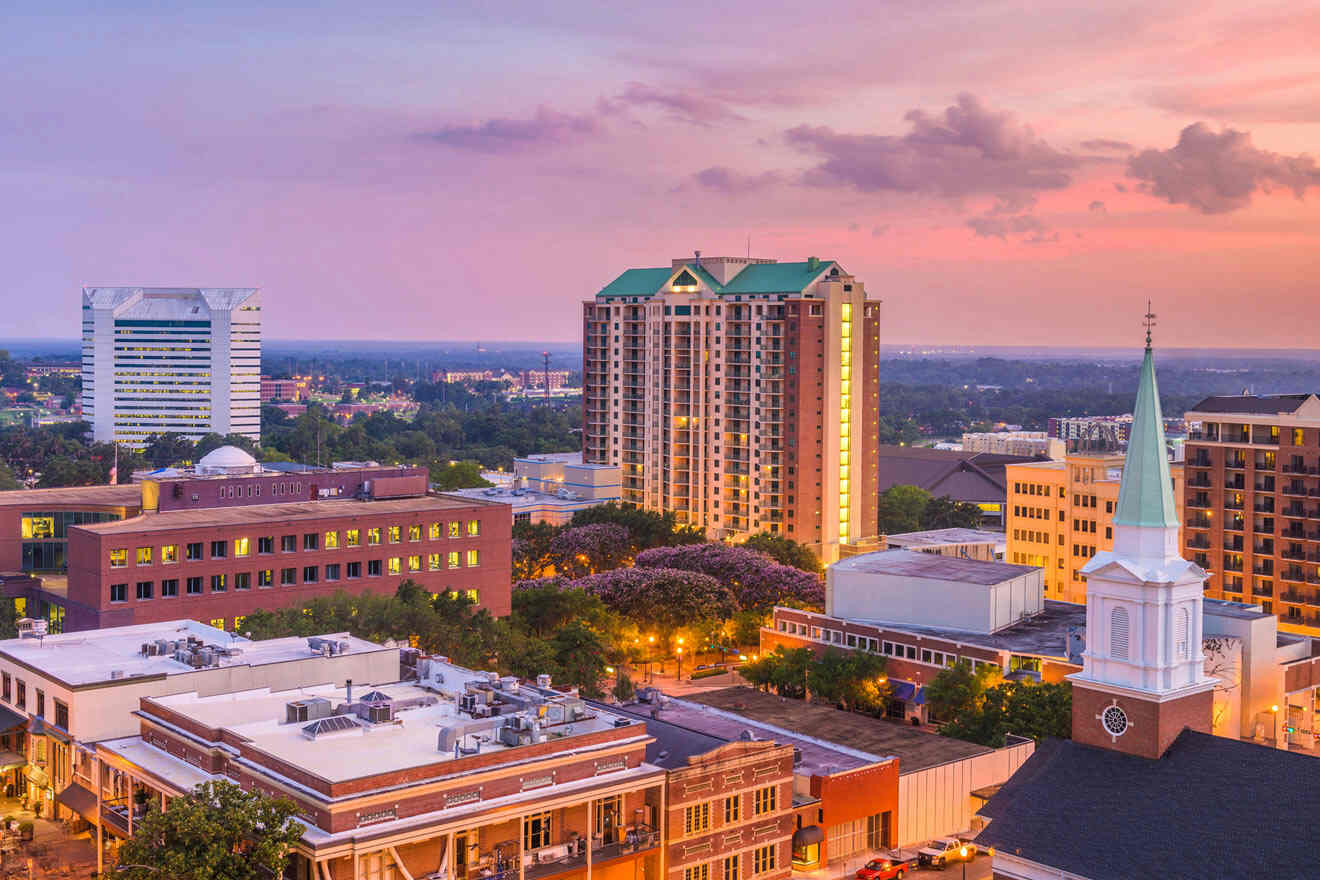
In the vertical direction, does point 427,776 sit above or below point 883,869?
above

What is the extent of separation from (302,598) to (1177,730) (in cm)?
6612

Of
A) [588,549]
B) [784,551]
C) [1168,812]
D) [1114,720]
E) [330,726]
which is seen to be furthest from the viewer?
[588,549]

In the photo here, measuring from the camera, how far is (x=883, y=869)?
221 ft

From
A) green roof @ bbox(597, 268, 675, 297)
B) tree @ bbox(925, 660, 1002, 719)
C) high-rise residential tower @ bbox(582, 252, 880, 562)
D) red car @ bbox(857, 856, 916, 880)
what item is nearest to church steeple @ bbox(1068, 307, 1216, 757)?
red car @ bbox(857, 856, 916, 880)

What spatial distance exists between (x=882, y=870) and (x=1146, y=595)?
20.5 metres

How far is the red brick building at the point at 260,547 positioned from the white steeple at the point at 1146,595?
60.6 m

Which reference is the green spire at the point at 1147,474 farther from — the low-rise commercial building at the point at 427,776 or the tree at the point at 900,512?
the tree at the point at 900,512

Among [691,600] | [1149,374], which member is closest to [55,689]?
[1149,374]

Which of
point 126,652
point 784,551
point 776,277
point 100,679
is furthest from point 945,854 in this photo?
point 776,277

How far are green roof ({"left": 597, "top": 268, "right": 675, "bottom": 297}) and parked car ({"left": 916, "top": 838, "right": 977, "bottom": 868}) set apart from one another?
112 metres

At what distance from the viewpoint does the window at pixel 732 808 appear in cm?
6153

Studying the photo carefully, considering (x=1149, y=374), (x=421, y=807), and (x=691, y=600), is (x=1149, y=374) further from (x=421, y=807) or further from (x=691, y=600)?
(x=691, y=600)

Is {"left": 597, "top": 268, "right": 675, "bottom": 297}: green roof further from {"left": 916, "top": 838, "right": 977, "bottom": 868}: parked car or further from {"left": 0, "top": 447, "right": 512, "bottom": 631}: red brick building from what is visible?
{"left": 916, "top": 838, "right": 977, "bottom": 868}: parked car

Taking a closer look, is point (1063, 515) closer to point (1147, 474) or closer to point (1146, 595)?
point (1147, 474)
